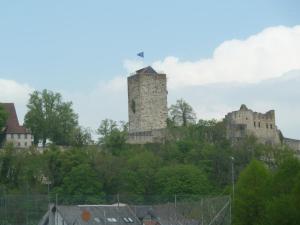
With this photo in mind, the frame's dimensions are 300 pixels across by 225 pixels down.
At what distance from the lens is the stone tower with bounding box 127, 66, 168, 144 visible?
126 metres

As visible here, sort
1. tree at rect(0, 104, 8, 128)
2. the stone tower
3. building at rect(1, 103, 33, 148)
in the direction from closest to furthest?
tree at rect(0, 104, 8, 128), building at rect(1, 103, 33, 148), the stone tower

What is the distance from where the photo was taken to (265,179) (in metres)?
68.4

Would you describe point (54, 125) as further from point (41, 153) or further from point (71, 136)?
point (41, 153)

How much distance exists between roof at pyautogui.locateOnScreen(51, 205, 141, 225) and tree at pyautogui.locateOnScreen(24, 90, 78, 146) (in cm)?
5389

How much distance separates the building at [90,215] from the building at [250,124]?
54869 millimetres

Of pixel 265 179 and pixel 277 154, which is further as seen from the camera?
pixel 277 154

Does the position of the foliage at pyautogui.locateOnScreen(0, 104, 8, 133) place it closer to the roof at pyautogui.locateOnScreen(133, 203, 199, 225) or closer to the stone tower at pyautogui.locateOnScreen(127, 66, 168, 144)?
the stone tower at pyautogui.locateOnScreen(127, 66, 168, 144)

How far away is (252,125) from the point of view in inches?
4926

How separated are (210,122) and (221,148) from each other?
6.92 m

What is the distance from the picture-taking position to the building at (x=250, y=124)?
4889 inches

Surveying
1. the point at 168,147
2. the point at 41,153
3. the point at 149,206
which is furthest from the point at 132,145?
the point at 149,206

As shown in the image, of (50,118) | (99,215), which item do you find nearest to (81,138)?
(50,118)

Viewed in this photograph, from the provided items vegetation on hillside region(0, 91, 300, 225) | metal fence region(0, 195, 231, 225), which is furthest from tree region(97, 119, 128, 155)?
metal fence region(0, 195, 231, 225)

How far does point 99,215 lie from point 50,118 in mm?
56250
